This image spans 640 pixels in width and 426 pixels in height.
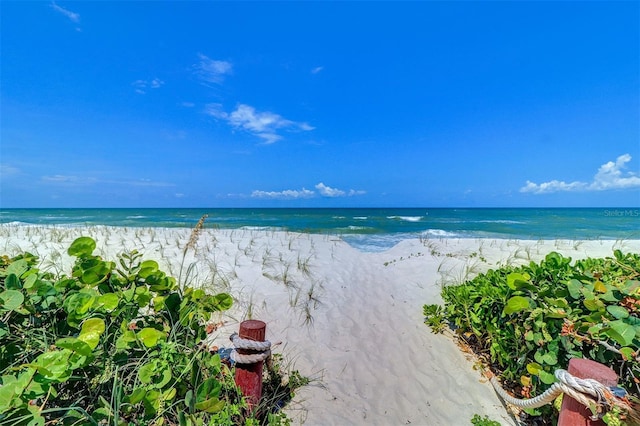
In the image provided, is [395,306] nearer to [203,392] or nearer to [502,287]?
[502,287]

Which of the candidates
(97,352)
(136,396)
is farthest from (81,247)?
(136,396)

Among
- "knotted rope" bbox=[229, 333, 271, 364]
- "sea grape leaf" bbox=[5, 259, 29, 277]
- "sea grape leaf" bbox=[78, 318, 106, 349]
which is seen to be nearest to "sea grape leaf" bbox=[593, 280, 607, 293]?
"knotted rope" bbox=[229, 333, 271, 364]

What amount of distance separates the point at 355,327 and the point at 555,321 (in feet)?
8.45

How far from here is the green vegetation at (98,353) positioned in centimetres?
121

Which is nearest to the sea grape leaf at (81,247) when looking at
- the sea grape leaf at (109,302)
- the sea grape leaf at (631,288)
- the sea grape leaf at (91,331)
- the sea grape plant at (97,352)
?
the sea grape plant at (97,352)

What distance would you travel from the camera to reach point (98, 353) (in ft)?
4.91

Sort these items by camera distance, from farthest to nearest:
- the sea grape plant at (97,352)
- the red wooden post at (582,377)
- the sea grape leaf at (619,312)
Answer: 1. the sea grape leaf at (619,312)
2. the red wooden post at (582,377)
3. the sea grape plant at (97,352)

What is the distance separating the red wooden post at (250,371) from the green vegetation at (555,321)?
1.99 meters

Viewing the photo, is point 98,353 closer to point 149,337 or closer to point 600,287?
point 149,337

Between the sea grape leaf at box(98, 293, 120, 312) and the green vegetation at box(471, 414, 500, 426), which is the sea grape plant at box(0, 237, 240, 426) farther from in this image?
the green vegetation at box(471, 414, 500, 426)

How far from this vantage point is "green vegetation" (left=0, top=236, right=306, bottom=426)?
1.21 m

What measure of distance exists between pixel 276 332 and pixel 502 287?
272 cm

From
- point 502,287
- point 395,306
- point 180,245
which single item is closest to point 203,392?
point 502,287

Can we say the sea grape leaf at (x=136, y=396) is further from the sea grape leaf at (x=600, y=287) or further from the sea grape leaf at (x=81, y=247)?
the sea grape leaf at (x=600, y=287)
